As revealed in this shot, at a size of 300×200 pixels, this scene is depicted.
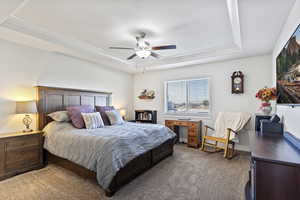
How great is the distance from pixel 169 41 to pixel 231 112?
2.40 m

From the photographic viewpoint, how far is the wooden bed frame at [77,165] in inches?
89.0

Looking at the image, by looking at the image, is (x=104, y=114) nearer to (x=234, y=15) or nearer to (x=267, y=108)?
(x=234, y=15)

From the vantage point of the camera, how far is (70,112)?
3.25 meters

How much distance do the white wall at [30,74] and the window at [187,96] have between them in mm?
2289

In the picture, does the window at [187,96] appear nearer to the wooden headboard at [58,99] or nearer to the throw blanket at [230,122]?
the throw blanket at [230,122]

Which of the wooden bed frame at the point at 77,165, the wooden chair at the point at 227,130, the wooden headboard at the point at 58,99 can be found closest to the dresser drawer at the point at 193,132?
the wooden chair at the point at 227,130

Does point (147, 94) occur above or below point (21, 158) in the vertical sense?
above

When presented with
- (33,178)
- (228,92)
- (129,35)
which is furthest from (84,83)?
(228,92)

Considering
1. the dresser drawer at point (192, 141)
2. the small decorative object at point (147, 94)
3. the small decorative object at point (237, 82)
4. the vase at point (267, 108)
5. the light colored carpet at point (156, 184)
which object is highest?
the small decorative object at point (237, 82)

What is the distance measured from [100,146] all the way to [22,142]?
5.37 ft

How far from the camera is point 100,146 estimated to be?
214 cm

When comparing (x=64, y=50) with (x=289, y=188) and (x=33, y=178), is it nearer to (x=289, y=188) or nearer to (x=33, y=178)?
(x=33, y=178)

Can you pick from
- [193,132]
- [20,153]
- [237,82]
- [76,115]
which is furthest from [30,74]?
[237,82]

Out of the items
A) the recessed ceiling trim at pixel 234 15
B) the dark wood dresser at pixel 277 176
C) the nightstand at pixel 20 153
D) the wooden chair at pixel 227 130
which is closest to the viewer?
the dark wood dresser at pixel 277 176
